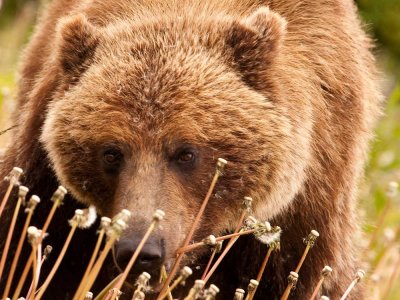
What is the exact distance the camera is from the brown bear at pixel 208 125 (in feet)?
15.6

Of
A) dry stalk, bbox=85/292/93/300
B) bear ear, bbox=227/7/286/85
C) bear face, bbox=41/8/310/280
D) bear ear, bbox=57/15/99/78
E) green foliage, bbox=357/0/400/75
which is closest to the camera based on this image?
dry stalk, bbox=85/292/93/300

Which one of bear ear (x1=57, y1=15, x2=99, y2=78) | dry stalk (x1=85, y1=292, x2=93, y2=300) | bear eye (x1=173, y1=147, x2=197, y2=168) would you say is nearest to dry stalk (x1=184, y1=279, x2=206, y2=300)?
dry stalk (x1=85, y1=292, x2=93, y2=300)

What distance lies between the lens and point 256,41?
5.01 m

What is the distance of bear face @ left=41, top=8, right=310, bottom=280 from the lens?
475cm

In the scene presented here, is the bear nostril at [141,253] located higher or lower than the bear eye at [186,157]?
lower

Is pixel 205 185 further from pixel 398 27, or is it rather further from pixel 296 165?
pixel 398 27

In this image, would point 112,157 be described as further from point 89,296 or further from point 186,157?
point 89,296

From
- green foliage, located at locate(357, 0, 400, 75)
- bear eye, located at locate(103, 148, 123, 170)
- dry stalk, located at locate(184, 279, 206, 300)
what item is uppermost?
dry stalk, located at locate(184, 279, 206, 300)

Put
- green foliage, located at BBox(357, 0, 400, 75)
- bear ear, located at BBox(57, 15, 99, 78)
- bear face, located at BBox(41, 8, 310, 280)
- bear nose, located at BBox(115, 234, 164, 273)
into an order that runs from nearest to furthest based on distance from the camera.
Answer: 1. bear nose, located at BBox(115, 234, 164, 273)
2. bear face, located at BBox(41, 8, 310, 280)
3. bear ear, located at BBox(57, 15, 99, 78)
4. green foliage, located at BBox(357, 0, 400, 75)

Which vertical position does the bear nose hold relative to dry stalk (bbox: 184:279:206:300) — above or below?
below

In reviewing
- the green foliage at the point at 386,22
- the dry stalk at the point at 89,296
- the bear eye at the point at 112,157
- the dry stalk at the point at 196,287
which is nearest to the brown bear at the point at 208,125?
the bear eye at the point at 112,157

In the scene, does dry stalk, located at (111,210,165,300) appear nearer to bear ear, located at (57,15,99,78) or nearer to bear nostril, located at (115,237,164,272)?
bear nostril, located at (115,237,164,272)

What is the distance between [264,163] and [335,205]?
0.58 m

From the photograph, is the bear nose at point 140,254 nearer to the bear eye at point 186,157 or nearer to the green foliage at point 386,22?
the bear eye at point 186,157
